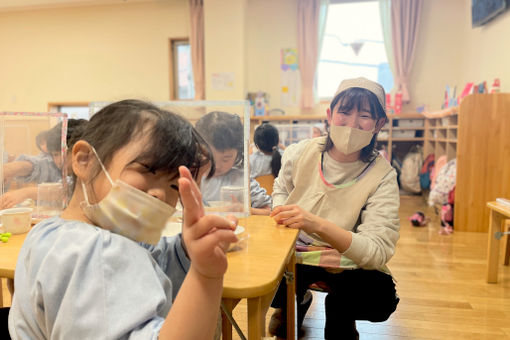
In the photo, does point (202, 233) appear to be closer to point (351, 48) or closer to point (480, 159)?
point (480, 159)

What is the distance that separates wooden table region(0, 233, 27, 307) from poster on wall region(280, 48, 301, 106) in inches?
213

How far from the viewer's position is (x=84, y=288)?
1.68ft

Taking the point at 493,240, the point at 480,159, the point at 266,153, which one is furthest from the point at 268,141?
the point at 480,159

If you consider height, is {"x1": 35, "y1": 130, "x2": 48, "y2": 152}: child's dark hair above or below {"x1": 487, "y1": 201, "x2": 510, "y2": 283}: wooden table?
Answer: above

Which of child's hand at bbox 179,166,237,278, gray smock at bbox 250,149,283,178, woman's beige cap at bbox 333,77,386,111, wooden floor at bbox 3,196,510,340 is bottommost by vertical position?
wooden floor at bbox 3,196,510,340

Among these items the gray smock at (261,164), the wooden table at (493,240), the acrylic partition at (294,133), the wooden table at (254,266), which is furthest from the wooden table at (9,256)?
the acrylic partition at (294,133)

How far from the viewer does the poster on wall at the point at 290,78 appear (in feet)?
20.0

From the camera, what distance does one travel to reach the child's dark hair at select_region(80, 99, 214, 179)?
23.9 inches

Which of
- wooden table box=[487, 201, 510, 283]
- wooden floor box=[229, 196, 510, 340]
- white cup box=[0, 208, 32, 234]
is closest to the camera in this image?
white cup box=[0, 208, 32, 234]

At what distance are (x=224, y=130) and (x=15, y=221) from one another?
2.18 feet

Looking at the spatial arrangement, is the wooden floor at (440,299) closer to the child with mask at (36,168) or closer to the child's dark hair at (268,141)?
the child's dark hair at (268,141)

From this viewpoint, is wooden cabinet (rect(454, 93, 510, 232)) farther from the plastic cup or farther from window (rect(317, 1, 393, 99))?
the plastic cup

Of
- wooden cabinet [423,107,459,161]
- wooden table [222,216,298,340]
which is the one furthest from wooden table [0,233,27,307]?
wooden cabinet [423,107,459,161]

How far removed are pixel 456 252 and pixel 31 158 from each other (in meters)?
2.92
